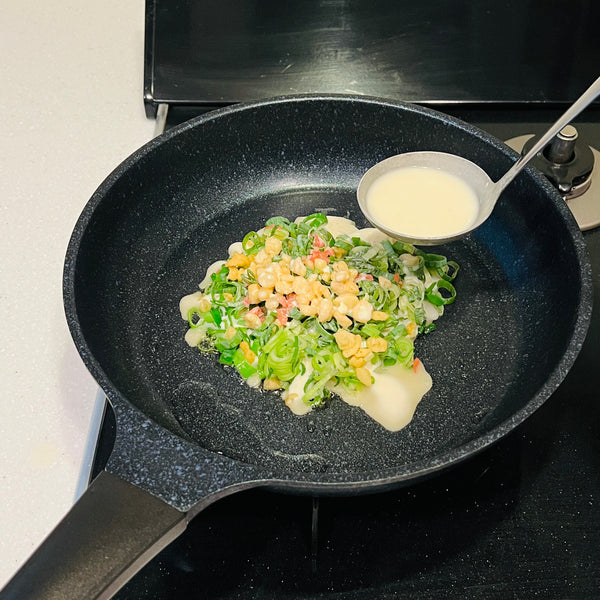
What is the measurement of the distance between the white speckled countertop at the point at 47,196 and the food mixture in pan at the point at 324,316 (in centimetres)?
22

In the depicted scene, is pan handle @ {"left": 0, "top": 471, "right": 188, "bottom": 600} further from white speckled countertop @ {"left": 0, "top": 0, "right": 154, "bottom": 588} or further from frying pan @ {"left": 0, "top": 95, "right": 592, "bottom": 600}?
white speckled countertop @ {"left": 0, "top": 0, "right": 154, "bottom": 588}

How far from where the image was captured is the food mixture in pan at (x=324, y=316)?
0.91 metres

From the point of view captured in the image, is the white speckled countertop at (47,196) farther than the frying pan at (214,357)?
Yes

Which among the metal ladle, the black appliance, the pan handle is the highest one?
the metal ladle

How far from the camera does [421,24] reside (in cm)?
140

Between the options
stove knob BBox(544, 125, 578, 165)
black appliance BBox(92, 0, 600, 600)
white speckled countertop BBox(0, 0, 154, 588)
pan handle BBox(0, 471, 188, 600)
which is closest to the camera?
pan handle BBox(0, 471, 188, 600)

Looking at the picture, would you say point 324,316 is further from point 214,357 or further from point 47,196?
point 47,196

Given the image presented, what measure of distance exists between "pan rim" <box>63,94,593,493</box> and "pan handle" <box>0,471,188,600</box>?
0.08 meters

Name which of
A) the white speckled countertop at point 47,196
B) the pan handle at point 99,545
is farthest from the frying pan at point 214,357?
the white speckled countertop at point 47,196

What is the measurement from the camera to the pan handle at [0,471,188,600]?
1.90ft


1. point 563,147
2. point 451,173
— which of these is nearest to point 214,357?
point 451,173

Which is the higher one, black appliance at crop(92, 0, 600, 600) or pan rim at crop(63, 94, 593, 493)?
pan rim at crop(63, 94, 593, 493)

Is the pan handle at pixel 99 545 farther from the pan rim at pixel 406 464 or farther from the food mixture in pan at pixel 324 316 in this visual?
the food mixture in pan at pixel 324 316

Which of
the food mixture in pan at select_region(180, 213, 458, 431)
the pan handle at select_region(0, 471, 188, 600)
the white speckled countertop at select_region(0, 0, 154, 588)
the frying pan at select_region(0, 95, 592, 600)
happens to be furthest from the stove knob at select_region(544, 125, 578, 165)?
the pan handle at select_region(0, 471, 188, 600)
